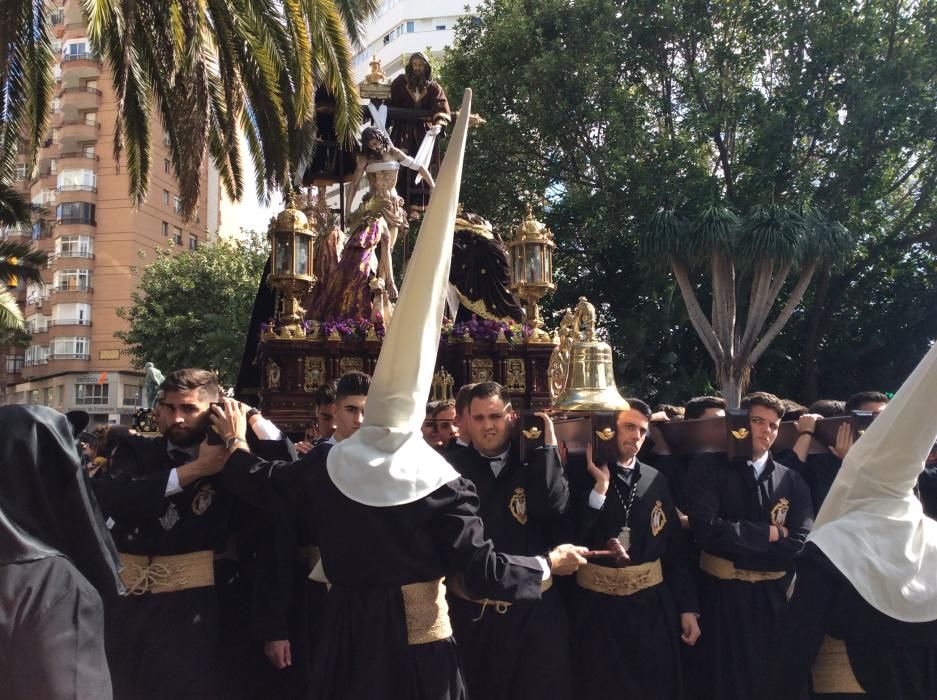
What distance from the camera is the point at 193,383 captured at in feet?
12.8

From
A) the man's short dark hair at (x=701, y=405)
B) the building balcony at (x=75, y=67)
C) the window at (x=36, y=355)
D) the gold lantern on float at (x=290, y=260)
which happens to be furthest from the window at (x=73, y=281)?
the man's short dark hair at (x=701, y=405)

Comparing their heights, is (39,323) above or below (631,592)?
above

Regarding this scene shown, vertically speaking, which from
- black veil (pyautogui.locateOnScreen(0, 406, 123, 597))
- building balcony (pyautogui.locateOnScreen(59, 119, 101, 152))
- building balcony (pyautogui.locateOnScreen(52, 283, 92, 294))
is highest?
building balcony (pyautogui.locateOnScreen(59, 119, 101, 152))

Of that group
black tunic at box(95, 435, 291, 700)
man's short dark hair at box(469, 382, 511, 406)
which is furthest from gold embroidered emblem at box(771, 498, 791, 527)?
black tunic at box(95, 435, 291, 700)

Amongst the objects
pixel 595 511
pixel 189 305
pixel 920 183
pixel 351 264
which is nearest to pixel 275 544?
pixel 595 511

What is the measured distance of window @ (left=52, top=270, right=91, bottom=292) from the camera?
140 feet

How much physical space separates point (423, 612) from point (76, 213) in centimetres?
4387

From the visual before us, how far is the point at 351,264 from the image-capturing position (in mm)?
11125

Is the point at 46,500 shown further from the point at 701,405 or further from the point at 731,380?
the point at 731,380

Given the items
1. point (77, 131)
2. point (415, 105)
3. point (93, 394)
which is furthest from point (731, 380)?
point (77, 131)

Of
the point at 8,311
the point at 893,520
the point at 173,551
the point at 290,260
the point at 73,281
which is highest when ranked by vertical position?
the point at 73,281

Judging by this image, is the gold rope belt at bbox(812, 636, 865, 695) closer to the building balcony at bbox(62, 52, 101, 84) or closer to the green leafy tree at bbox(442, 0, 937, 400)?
the green leafy tree at bbox(442, 0, 937, 400)

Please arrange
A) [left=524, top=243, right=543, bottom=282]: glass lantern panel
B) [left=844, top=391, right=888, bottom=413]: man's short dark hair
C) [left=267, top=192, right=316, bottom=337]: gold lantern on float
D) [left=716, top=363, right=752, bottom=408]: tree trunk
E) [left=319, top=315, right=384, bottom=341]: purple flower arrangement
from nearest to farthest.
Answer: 1. [left=844, top=391, right=888, bottom=413]: man's short dark hair
2. [left=319, top=315, right=384, bottom=341]: purple flower arrangement
3. [left=267, top=192, right=316, bottom=337]: gold lantern on float
4. [left=524, top=243, right=543, bottom=282]: glass lantern panel
5. [left=716, top=363, right=752, bottom=408]: tree trunk

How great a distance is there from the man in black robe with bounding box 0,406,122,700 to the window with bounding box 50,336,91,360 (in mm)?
43930
